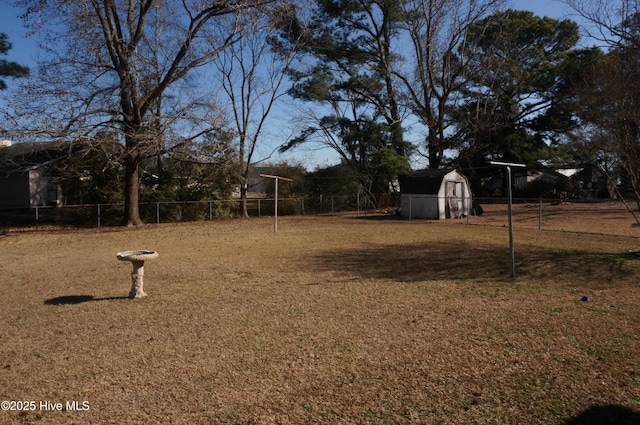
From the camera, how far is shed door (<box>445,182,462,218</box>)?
2545cm

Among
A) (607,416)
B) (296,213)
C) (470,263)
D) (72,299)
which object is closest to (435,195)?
(296,213)

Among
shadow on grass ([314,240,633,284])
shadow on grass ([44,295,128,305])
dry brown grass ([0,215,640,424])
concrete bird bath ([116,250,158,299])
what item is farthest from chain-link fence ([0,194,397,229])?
concrete bird bath ([116,250,158,299])

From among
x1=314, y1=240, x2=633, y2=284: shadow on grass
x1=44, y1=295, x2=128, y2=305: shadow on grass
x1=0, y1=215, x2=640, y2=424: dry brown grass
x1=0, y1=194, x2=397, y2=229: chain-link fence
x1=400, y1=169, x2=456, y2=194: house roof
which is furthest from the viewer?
x1=400, y1=169, x2=456, y2=194: house roof

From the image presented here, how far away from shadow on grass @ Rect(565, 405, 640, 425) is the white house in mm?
21741

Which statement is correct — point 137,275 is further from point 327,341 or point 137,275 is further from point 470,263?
point 470,263

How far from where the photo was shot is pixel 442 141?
33812 mm

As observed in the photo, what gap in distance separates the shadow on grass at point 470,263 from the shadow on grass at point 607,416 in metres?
5.05

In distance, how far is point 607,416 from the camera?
3436 mm

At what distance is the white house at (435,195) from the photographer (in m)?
25.0

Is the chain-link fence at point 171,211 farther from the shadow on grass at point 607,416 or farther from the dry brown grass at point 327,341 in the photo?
the shadow on grass at point 607,416

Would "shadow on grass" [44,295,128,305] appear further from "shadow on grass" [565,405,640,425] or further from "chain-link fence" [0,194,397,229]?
"chain-link fence" [0,194,397,229]

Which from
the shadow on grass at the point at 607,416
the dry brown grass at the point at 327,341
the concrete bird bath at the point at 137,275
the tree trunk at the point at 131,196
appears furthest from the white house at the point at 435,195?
the shadow on grass at the point at 607,416

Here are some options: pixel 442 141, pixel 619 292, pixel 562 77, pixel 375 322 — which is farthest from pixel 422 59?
pixel 375 322

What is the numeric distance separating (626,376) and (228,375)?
3763 mm
